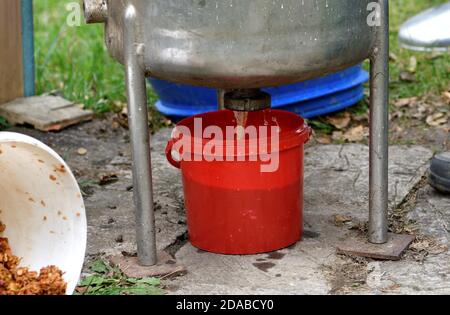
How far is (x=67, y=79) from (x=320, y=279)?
2.30 m

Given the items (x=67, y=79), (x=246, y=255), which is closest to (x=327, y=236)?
(x=246, y=255)

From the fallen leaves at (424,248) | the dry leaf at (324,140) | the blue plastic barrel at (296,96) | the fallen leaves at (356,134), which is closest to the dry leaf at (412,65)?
the blue plastic barrel at (296,96)

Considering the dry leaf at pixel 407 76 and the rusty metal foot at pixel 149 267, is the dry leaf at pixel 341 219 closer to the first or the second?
the rusty metal foot at pixel 149 267

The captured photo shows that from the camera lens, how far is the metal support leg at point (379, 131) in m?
2.76

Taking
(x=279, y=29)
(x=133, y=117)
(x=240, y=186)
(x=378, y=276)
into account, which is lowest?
(x=378, y=276)

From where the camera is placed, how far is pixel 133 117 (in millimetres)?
2682

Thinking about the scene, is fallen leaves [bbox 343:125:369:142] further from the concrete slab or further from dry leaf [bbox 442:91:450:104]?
dry leaf [bbox 442:91:450:104]

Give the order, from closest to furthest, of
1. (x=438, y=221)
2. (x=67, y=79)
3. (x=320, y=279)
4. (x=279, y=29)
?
(x=279, y=29)
(x=320, y=279)
(x=438, y=221)
(x=67, y=79)

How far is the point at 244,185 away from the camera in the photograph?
283 centimetres

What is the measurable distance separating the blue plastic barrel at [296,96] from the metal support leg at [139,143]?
1.26 meters

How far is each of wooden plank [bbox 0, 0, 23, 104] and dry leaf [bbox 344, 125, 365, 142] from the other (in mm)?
1481

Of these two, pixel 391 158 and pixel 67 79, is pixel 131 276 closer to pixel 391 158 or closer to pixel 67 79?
pixel 391 158

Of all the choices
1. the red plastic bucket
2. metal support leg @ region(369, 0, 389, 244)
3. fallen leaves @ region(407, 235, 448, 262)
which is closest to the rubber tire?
fallen leaves @ region(407, 235, 448, 262)
